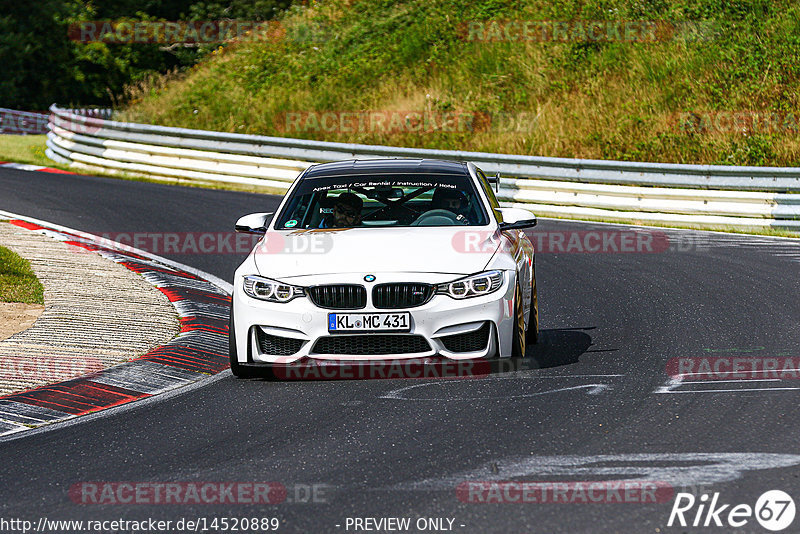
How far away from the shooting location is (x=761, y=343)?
939 centimetres

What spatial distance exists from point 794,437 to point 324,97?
23.9m

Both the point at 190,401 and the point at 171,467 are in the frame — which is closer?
the point at 171,467

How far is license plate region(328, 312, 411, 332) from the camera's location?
26.2 feet

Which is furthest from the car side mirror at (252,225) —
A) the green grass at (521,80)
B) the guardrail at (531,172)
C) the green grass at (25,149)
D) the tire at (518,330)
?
the green grass at (25,149)

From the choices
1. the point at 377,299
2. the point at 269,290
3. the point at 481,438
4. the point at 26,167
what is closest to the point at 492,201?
the point at 377,299

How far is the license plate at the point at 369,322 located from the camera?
8.00 metres

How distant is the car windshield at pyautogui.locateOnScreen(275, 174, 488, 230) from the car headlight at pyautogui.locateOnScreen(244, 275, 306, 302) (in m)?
1.14

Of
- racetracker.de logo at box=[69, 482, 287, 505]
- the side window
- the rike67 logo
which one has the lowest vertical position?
racetracker.de logo at box=[69, 482, 287, 505]

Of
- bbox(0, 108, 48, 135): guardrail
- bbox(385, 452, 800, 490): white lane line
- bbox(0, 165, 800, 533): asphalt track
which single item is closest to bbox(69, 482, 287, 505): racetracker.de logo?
bbox(0, 165, 800, 533): asphalt track

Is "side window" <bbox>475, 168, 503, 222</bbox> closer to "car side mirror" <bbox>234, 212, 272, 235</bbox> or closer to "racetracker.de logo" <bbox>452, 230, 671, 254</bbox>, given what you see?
"car side mirror" <bbox>234, 212, 272, 235</bbox>

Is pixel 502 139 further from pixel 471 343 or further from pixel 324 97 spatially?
pixel 471 343

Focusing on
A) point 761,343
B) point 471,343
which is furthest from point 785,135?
point 471,343

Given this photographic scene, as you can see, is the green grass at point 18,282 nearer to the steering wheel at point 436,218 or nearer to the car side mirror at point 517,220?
the steering wheel at point 436,218

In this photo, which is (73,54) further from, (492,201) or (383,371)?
(383,371)
